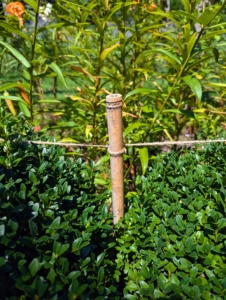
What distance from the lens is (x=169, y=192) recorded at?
1.48m

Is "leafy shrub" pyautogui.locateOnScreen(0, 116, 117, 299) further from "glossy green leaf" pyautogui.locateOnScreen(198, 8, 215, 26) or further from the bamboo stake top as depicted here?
"glossy green leaf" pyautogui.locateOnScreen(198, 8, 215, 26)

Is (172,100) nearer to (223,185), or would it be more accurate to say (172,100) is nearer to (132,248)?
(223,185)

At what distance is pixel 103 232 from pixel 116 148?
0.34 metres

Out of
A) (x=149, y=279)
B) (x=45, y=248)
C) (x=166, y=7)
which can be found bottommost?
(x=149, y=279)

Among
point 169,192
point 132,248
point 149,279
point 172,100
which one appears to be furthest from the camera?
point 172,100

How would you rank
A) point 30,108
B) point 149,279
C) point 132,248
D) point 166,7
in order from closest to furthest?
1. point 149,279
2. point 132,248
3. point 30,108
4. point 166,7

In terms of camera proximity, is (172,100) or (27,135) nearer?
(27,135)

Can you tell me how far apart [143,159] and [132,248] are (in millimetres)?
490

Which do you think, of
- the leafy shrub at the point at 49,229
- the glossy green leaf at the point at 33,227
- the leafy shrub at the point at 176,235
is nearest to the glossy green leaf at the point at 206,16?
the leafy shrub at the point at 176,235

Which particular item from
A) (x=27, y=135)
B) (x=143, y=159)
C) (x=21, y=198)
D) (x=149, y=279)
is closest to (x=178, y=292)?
(x=149, y=279)

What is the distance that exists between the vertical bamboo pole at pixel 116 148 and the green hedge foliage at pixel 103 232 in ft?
0.21

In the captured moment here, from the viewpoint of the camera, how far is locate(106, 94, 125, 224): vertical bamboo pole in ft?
4.44

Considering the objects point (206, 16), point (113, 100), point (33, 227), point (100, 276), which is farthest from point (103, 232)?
point (206, 16)

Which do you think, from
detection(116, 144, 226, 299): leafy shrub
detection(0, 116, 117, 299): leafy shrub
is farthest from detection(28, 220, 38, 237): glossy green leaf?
detection(116, 144, 226, 299): leafy shrub
